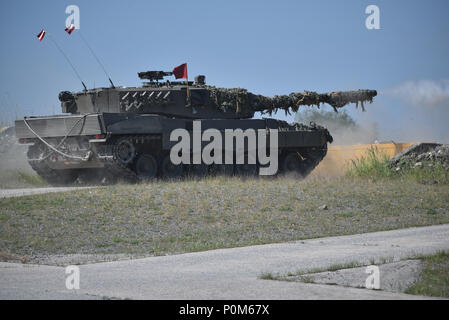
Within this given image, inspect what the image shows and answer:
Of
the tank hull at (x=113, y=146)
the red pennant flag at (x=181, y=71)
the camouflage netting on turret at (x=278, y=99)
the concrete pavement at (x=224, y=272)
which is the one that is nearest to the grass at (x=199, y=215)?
the concrete pavement at (x=224, y=272)

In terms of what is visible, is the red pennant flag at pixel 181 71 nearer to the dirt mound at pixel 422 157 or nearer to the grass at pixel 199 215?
the grass at pixel 199 215

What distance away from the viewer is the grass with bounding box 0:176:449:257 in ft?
35.4

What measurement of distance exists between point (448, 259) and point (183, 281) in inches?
123

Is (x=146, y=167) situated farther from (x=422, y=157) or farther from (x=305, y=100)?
(x=422, y=157)

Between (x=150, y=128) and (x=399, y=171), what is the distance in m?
7.77

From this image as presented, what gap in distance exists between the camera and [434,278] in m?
6.64

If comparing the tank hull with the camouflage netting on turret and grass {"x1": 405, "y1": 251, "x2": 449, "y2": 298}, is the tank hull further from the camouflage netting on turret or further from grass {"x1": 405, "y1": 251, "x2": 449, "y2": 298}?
grass {"x1": 405, "y1": 251, "x2": 449, "y2": 298}

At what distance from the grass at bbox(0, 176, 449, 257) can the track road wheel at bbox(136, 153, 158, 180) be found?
131 inches

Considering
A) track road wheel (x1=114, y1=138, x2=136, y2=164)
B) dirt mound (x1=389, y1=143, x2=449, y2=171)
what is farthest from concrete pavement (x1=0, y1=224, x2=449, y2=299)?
dirt mound (x1=389, y1=143, x2=449, y2=171)

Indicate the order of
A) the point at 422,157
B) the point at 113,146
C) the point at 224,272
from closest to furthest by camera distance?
1. the point at 224,272
2. the point at 113,146
3. the point at 422,157

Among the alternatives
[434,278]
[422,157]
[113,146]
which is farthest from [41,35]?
[434,278]

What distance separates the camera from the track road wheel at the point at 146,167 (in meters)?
20.6

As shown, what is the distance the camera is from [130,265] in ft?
26.1

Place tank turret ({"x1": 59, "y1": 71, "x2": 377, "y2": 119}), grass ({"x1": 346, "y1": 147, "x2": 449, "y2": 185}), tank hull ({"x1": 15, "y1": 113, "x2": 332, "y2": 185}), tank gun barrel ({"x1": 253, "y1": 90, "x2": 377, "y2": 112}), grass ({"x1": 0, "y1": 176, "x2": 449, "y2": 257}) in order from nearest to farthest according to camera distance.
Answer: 1. grass ({"x1": 0, "y1": 176, "x2": 449, "y2": 257})
2. tank hull ({"x1": 15, "y1": 113, "x2": 332, "y2": 185})
3. grass ({"x1": 346, "y1": 147, "x2": 449, "y2": 185})
4. tank turret ({"x1": 59, "y1": 71, "x2": 377, "y2": 119})
5. tank gun barrel ({"x1": 253, "y1": 90, "x2": 377, "y2": 112})
